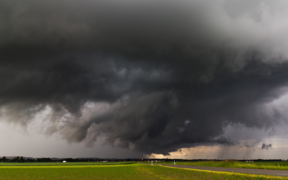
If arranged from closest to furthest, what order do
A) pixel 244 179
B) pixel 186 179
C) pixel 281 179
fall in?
pixel 281 179
pixel 244 179
pixel 186 179

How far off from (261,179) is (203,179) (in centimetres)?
914

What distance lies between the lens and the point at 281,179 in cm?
2684

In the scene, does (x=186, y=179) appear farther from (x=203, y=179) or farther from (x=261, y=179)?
(x=261, y=179)

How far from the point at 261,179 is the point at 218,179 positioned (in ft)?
21.3

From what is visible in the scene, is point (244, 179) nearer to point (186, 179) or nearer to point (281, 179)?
point (281, 179)

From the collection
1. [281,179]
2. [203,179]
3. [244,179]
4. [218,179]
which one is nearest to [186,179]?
[203,179]

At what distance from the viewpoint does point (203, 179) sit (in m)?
33.9

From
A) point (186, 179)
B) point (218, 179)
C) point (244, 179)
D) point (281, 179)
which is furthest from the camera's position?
point (186, 179)

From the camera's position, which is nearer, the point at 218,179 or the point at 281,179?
the point at 281,179

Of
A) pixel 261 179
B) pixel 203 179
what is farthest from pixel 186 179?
pixel 261 179

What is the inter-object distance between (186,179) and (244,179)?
9.57 m

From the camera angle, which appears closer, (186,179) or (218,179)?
(218,179)

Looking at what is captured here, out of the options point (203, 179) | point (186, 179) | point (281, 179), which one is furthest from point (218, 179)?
point (281, 179)

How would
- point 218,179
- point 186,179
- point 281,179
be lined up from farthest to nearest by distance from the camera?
point 186,179 < point 218,179 < point 281,179
